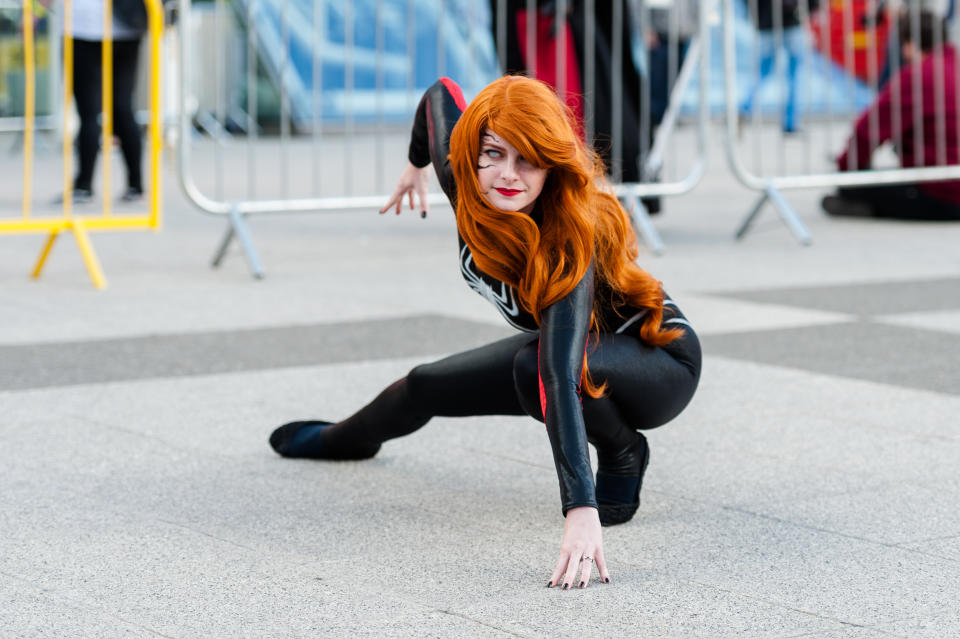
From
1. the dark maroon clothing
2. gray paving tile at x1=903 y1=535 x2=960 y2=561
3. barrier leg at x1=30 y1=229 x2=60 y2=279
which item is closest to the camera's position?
gray paving tile at x1=903 y1=535 x2=960 y2=561

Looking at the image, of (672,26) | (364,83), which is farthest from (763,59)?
(672,26)

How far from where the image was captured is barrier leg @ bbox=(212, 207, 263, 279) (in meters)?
6.65

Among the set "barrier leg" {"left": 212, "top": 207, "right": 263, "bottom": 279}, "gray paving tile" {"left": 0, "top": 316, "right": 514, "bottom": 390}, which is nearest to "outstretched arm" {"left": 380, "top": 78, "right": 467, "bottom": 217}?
"gray paving tile" {"left": 0, "top": 316, "right": 514, "bottom": 390}

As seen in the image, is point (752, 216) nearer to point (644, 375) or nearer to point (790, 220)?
point (790, 220)

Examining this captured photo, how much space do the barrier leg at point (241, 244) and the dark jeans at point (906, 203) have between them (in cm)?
409

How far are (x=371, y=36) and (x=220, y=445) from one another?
1127cm

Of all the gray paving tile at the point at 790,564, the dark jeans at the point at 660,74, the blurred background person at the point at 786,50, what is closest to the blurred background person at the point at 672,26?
the dark jeans at the point at 660,74

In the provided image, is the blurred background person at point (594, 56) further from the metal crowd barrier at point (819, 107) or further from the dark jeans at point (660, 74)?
the dark jeans at point (660, 74)

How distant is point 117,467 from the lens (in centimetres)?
356

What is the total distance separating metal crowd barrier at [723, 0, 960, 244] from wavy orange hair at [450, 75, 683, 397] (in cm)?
507

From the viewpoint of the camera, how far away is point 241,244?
6797 mm

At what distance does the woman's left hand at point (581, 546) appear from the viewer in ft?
8.53

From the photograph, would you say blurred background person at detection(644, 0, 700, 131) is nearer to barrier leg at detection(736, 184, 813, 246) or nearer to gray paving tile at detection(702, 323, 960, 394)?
barrier leg at detection(736, 184, 813, 246)

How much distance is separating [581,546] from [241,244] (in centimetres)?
443
